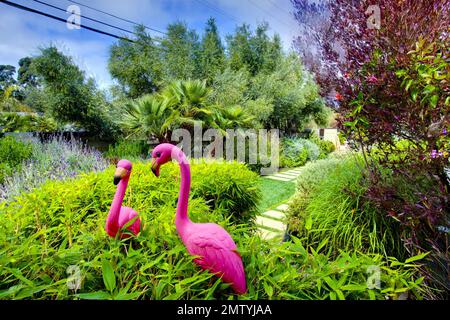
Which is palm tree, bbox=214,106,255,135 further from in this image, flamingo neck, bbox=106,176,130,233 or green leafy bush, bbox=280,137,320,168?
flamingo neck, bbox=106,176,130,233

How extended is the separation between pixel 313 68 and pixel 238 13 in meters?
0.87

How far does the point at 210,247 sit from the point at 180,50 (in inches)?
280

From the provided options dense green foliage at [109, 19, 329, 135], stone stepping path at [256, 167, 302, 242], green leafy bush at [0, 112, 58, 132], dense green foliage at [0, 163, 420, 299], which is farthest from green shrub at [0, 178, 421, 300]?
green leafy bush at [0, 112, 58, 132]

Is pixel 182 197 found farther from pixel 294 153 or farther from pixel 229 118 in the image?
pixel 294 153

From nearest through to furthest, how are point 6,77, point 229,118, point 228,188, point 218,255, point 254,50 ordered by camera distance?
point 218,255 → point 228,188 → point 229,118 → point 254,50 → point 6,77

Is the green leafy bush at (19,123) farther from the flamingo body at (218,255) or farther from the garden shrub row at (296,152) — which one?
the flamingo body at (218,255)

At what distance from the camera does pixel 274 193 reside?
15.5ft

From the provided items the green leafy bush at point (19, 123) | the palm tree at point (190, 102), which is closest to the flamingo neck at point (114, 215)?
the palm tree at point (190, 102)

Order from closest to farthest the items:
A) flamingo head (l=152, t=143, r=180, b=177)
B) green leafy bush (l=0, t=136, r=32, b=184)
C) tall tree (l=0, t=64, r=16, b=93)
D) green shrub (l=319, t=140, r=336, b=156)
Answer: flamingo head (l=152, t=143, r=180, b=177), green leafy bush (l=0, t=136, r=32, b=184), tall tree (l=0, t=64, r=16, b=93), green shrub (l=319, t=140, r=336, b=156)

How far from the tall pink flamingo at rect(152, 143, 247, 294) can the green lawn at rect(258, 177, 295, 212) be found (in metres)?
2.62

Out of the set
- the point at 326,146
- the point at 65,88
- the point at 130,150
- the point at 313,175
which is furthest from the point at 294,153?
the point at 65,88

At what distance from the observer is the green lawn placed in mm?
4041

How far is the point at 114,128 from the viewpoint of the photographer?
6953 mm
